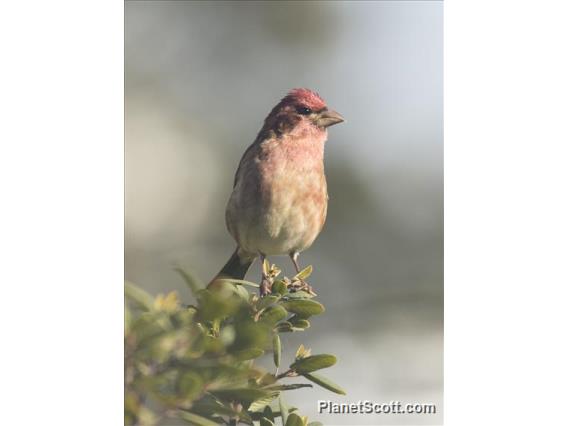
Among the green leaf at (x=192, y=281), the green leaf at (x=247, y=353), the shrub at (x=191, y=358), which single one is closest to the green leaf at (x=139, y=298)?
the shrub at (x=191, y=358)

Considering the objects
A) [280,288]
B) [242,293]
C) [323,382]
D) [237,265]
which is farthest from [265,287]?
[237,265]

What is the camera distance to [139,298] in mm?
2590

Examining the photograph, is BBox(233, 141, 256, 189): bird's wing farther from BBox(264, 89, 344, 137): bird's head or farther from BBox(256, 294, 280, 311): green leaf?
BBox(256, 294, 280, 311): green leaf

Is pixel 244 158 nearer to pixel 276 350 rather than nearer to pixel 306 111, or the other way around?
pixel 306 111

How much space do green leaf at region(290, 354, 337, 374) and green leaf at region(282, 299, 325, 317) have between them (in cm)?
23

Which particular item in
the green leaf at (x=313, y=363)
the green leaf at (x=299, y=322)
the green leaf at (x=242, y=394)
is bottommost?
the green leaf at (x=242, y=394)

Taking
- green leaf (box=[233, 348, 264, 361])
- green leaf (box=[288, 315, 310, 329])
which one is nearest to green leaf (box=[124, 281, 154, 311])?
green leaf (box=[233, 348, 264, 361])

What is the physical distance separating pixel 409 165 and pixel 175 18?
2.10 m

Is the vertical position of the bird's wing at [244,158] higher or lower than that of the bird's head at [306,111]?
lower

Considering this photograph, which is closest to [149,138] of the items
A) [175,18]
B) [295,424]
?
[175,18]

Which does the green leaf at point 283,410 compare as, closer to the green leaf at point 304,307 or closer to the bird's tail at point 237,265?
the green leaf at point 304,307

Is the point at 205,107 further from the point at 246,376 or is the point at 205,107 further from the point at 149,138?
the point at 246,376

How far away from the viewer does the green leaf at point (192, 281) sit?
105 inches

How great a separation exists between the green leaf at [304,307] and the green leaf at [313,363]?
23 cm
